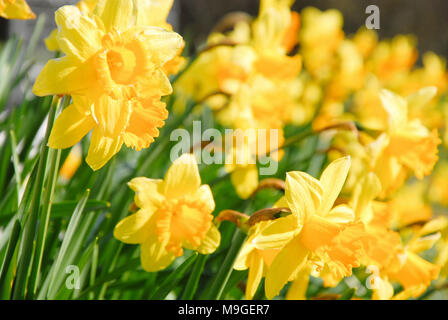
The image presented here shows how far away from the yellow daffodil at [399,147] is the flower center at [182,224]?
1.67 feet

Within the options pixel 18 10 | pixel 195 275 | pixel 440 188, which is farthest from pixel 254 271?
pixel 440 188

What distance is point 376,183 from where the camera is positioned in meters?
1.14

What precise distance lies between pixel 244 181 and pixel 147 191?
41 cm

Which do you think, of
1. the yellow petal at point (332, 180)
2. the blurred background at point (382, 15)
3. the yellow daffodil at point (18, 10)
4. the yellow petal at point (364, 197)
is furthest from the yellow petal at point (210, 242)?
the blurred background at point (382, 15)

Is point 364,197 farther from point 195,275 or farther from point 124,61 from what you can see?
point 124,61

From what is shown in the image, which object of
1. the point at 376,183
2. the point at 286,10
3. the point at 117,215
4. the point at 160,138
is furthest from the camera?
the point at 286,10

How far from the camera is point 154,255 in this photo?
1043mm

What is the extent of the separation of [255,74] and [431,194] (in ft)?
7.53

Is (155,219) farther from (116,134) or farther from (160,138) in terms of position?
(160,138)

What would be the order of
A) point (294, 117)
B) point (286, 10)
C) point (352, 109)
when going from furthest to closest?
point (352, 109), point (294, 117), point (286, 10)

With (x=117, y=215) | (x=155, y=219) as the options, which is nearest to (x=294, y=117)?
(x=117, y=215)

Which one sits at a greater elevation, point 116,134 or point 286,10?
point 286,10

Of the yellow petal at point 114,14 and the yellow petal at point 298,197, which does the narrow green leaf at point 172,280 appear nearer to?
the yellow petal at point 298,197

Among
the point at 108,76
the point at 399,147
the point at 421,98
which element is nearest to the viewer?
the point at 108,76
